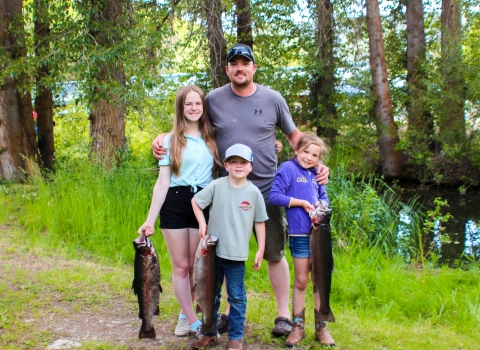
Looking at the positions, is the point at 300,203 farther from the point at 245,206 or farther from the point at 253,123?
the point at 253,123

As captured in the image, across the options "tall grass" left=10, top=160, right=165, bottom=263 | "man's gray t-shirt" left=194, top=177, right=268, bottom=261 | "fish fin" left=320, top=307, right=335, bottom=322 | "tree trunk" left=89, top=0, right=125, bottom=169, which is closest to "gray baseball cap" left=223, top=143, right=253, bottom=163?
"man's gray t-shirt" left=194, top=177, right=268, bottom=261

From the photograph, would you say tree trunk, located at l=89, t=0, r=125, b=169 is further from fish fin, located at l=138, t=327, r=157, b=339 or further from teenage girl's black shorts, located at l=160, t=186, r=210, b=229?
fish fin, located at l=138, t=327, r=157, b=339

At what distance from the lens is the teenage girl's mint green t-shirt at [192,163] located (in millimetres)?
3979

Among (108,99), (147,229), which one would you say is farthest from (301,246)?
(108,99)

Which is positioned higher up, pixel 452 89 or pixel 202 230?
pixel 452 89

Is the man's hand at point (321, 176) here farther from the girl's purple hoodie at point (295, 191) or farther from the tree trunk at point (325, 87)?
the tree trunk at point (325, 87)

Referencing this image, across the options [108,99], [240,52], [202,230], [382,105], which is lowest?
[202,230]

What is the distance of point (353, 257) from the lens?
22.5ft

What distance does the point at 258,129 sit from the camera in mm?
4168

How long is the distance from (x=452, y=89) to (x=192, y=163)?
38.2 ft

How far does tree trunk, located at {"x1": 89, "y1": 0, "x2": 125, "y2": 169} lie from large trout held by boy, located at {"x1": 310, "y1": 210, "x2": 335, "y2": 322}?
552 cm

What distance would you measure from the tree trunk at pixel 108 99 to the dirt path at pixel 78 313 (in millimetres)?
3272

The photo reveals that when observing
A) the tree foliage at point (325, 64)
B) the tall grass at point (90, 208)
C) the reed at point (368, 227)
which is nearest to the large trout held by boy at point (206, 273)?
the tall grass at point (90, 208)

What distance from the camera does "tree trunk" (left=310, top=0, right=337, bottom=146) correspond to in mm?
14689
